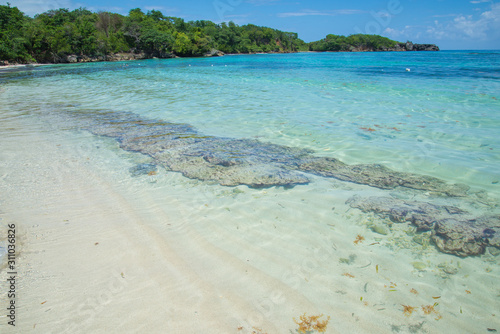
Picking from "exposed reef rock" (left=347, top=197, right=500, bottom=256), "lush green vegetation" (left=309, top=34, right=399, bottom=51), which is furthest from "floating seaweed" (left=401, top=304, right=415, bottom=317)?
"lush green vegetation" (left=309, top=34, right=399, bottom=51)

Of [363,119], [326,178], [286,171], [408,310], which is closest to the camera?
[408,310]

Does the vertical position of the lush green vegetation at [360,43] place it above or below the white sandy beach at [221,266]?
above

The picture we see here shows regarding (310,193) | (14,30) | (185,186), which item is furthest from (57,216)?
(14,30)

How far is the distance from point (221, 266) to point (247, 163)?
96.6 inches

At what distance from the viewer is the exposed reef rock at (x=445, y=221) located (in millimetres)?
2703

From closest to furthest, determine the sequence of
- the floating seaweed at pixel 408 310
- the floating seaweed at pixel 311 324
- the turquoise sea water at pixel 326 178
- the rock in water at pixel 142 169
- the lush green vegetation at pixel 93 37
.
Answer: the floating seaweed at pixel 311 324
the floating seaweed at pixel 408 310
the turquoise sea water at pixel 326 178
the rock in water at pixel 142 169
the lush green vegetation at pixel 93 37

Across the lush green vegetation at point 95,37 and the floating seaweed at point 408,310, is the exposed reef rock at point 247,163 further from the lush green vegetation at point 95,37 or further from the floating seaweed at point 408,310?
the lush green vegetation at point 95,37

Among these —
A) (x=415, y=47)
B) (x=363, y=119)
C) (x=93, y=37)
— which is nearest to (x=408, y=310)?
(x=363, y=119)

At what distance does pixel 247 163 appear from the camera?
15.5ft

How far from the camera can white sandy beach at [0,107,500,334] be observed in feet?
6.39

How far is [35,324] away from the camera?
6.13 ft

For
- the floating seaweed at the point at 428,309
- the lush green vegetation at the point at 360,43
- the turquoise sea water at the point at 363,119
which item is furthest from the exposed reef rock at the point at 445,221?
the lush green vegetation at the point at 360,43

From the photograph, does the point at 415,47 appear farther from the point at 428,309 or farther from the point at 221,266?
the point at 221,266

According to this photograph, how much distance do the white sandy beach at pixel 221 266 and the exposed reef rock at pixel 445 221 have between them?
16 centimetres
